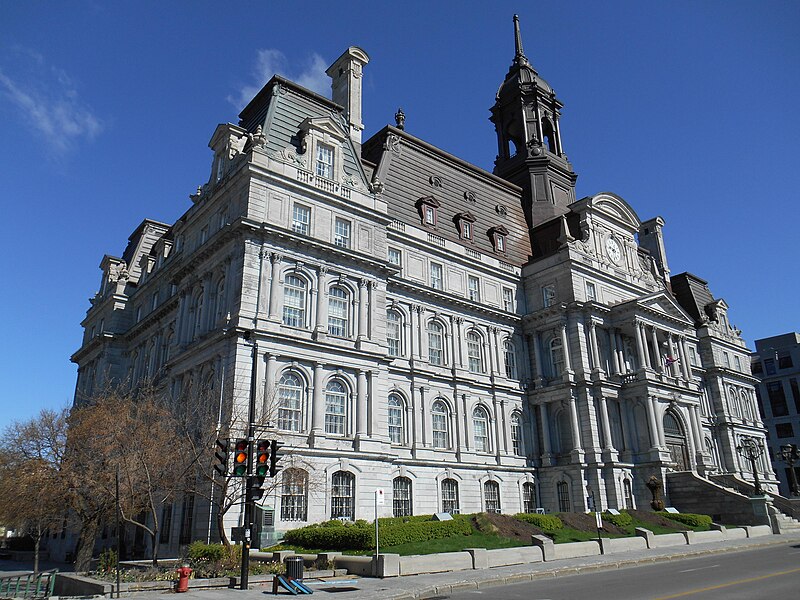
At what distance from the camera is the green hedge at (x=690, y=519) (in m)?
37.7

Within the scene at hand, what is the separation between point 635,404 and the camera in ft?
152

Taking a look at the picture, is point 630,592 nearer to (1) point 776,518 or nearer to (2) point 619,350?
(1) point 776,518

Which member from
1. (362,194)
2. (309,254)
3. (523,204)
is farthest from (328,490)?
(523,204)

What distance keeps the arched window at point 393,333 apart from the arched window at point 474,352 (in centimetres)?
661

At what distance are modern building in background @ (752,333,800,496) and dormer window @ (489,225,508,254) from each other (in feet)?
178

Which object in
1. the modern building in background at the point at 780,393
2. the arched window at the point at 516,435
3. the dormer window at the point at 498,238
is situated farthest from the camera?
the modern building in background at the point at 780,393

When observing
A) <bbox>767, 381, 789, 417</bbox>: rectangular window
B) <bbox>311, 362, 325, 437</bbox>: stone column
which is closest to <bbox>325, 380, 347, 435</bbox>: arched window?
<bbox>311, 362, 325, 437</bbox>: stone column

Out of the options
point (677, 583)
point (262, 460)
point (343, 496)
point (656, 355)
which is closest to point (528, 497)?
point (656, 355)

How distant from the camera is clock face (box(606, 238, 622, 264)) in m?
53.3

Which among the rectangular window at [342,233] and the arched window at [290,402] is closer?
the arched window at [290,402]

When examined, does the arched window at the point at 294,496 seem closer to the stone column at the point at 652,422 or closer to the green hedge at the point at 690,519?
the green hedge at the point at 690,519

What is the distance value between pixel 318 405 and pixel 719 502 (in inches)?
1087

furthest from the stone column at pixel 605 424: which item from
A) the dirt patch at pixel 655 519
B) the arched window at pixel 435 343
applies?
the arched window at pixel 435 343

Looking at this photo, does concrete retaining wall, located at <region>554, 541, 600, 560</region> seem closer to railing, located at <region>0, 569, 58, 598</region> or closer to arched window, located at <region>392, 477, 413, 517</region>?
arched window, located at <region>392, 477, 413, 517</region>
